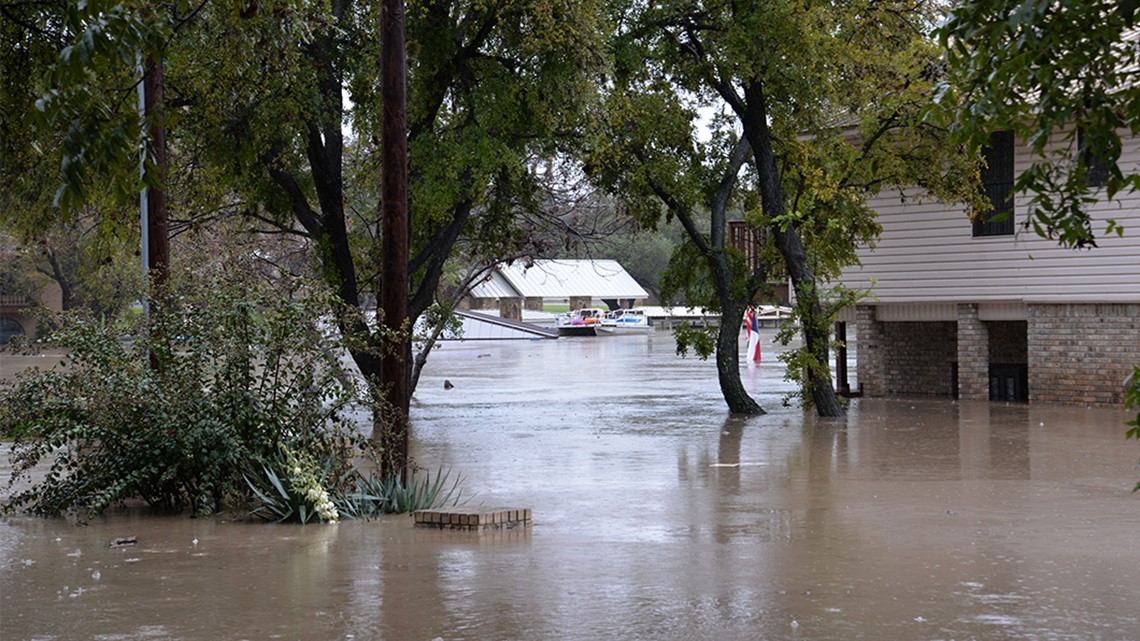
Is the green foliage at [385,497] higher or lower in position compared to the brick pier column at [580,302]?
lower

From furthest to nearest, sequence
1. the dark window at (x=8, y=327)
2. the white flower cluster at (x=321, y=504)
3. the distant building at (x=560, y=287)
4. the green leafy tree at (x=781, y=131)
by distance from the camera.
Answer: the distant building at (x=560, y=287) → the dark window at (x=8, y=327) → the green leafy tree at (x=781, y=131) → the white flower cluster at (x=321, y=504)

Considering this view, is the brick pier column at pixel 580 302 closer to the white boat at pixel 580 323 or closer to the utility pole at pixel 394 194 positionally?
the white boat at pixel 580 323

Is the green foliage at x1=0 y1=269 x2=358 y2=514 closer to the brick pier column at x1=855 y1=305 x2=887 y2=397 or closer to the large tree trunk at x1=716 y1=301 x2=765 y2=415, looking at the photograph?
the large tree trunk at x1=716 y1=301 x2=765 y2=415

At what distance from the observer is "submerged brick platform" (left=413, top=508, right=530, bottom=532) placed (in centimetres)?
1209

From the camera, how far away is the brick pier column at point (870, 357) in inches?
1227

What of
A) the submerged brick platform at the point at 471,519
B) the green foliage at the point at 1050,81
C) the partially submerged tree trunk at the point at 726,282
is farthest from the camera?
the partially submerged tree trunk at the point at 726,282

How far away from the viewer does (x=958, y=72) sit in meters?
6.35

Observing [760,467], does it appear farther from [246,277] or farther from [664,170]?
[664,170]

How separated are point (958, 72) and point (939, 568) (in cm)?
488

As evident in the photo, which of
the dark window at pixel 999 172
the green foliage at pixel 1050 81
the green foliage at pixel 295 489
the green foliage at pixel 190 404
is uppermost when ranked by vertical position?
the dark window at pixel 999 172

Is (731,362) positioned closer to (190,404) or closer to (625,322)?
(190,404)

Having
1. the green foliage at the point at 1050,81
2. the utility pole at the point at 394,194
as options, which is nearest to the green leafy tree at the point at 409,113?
the utility pole at the point at 394,194

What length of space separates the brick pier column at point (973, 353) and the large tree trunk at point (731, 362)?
4.60 m

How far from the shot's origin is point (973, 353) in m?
28.9
